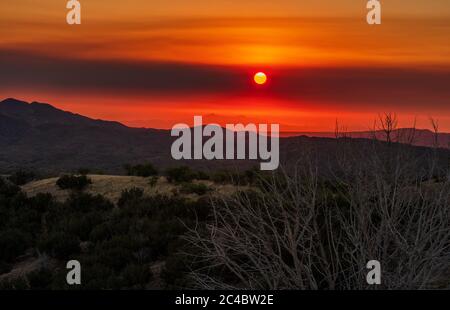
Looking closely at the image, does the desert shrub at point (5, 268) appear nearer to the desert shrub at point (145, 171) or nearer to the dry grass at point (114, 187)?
the dry grass at point (114, 187)

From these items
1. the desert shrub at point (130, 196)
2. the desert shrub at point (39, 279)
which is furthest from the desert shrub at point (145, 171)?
the desert shrub at point (39, 279)

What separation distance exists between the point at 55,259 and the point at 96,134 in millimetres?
118758

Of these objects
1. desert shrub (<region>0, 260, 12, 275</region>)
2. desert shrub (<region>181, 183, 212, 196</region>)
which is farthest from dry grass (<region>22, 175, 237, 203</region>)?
desert shrub (<region>0, 260, 12, 275</region>)

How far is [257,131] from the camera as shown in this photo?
11633mm

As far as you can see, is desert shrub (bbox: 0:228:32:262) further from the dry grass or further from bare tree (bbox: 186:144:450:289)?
bare tree (bbox: 186:144:450:289)

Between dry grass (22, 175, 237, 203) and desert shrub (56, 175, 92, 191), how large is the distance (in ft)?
0.56

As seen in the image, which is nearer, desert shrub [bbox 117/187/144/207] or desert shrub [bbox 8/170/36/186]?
desert shrub [bbox 117/187/144/207]

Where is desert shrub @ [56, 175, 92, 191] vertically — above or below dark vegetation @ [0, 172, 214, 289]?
above

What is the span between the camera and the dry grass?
66.5 ft

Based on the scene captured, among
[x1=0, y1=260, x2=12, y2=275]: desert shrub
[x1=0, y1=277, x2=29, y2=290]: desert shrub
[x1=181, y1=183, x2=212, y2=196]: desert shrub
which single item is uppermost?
[x1=181, y1=183, x2=212, y2=196]: desert shrub

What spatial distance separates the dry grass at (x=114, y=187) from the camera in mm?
20283

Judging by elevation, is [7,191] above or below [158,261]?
above
